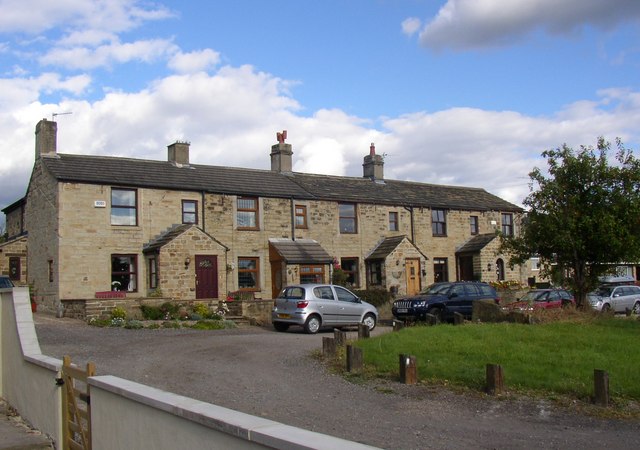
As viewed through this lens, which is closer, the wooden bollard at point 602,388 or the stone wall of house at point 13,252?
the wooden bollard at point 602,388

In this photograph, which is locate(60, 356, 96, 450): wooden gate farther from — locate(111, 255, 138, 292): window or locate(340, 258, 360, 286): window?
locate(340, 258, 360, 286): window

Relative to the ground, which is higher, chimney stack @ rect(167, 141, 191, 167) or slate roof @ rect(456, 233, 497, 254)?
A: chimney stack @ rect(167, 141, 191, 167)

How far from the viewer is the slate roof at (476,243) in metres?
36.3

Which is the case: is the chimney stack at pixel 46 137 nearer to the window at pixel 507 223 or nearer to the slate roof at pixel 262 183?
the slate roof at pixel 262 183

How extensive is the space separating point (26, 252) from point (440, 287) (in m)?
19.3

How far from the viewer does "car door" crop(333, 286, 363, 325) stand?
22.6 m

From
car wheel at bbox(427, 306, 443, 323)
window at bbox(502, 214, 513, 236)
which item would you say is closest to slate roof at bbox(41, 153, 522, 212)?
window at bbox(502, 214, 513, 236)

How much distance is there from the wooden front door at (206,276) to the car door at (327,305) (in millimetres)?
7256

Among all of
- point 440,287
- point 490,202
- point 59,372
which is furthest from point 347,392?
point 490,202

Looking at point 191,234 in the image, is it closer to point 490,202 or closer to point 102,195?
point 102,195

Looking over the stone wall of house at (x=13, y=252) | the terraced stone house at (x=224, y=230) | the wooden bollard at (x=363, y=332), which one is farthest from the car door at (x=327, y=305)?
the stone wall of house at (x=13, y=252)

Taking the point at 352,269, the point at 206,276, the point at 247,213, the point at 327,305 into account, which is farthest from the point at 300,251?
the point at 327,305

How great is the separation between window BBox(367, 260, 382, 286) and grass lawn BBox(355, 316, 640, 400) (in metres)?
16.3

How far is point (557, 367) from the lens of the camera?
11.8 m
